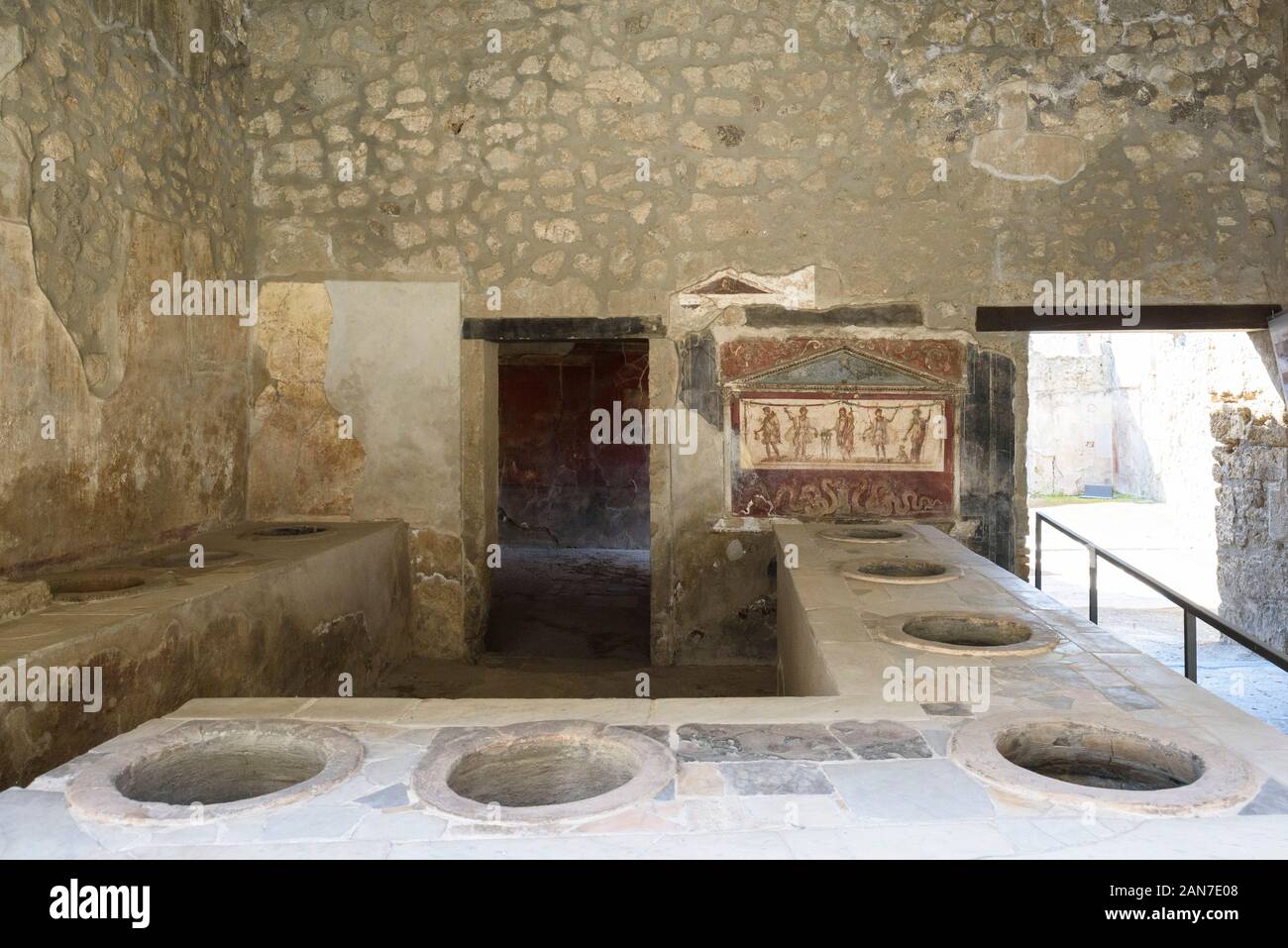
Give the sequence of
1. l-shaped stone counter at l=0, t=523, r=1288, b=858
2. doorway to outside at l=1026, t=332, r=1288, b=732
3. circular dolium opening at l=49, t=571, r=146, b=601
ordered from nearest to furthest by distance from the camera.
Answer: l-shaped stone counter at l=0, t=523, r=1288, b=858, circular dolium opening at l=49, t=571, r=146, b=601, doorway to outside at l=1026, t=332, r=1288, b=732

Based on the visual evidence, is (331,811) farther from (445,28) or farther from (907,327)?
(445,28)

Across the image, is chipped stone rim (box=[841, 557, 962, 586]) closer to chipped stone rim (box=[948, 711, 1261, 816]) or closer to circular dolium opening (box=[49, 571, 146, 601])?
chipped stone rim (box=[948, 711, 1261, 816])

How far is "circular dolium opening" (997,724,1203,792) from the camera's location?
236cm

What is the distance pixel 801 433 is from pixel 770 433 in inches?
7.6

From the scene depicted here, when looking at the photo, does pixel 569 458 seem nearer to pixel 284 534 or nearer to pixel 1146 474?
pixel 284 534

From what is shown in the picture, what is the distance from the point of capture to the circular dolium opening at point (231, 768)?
244 centimetres

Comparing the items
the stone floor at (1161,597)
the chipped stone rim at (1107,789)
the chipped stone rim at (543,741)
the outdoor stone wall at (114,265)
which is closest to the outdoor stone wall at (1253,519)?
the stone floor at (1161,597)

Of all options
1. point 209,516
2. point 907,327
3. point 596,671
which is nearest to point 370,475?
point 209,516

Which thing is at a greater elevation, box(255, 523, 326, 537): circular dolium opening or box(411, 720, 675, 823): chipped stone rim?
box(255, 523, 326, 537): circular dolium opening

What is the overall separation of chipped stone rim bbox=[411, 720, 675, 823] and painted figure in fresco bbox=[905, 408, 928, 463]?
4.22 metres

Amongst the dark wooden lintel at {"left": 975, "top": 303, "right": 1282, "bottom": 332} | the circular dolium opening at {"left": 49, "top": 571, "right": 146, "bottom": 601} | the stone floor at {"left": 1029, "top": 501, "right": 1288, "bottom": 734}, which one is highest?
the dark wooden lintel at {"left": 975, "top": 303, "right": 1282, "bottom": 332}

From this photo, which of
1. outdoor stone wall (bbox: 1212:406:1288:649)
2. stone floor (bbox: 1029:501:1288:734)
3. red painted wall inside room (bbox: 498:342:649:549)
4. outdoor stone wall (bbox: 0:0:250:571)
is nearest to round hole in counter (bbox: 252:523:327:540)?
outdoor stone wall (bbox: 0:0:250:571)

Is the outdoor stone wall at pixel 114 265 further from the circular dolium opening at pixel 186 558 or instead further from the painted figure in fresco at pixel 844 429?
the painted figure in fresco at pixel 844 429

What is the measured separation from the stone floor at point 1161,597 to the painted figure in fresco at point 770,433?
7.85 ft
